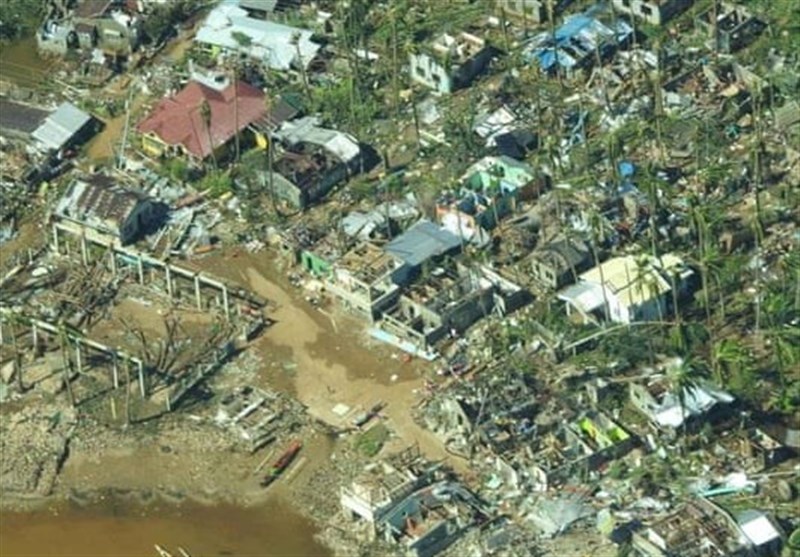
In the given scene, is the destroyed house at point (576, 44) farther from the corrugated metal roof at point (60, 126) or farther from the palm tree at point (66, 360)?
the palm tree at point (66, 360)

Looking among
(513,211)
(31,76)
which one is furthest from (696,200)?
(31,76)

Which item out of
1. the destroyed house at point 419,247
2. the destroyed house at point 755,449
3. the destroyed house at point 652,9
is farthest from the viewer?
the destroyed house at point 652,9

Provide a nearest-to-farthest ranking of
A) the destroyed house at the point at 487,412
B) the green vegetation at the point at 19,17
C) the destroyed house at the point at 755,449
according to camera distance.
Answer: the destroyed house at the point at 755,449
the destroyed house at the point at 487,412
the green vegetation at the point at 19,17

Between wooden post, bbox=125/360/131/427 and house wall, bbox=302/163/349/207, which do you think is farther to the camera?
house wall, bbox=302/163/349/207

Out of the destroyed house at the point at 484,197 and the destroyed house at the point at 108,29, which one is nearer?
the destroyed house at the point at 484,197

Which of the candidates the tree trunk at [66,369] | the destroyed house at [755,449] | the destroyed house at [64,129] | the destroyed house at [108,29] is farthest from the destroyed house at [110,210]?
the destroyed house at [755,449]

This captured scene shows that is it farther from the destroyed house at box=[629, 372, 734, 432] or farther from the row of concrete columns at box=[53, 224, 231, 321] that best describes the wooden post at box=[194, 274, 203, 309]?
the destroyed house at box=[629, 372, 734, 432]

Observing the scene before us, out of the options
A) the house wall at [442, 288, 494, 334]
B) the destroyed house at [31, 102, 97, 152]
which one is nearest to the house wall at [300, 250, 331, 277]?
the house wall at [442, 288, 494, 334]

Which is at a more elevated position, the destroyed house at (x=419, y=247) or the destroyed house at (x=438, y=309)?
the destroyed house at (x=419, y=247)
